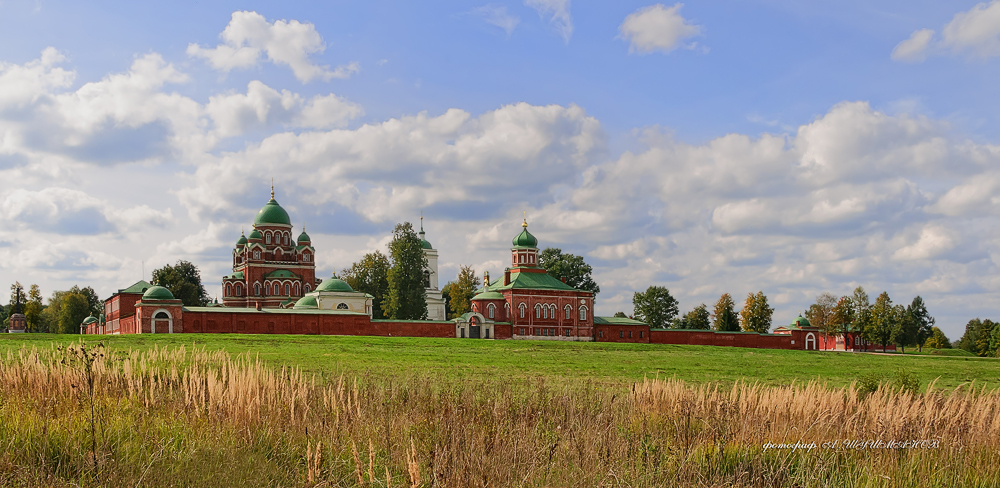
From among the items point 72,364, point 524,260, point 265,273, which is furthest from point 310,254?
point 72,364

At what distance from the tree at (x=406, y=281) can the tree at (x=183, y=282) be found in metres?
22.1

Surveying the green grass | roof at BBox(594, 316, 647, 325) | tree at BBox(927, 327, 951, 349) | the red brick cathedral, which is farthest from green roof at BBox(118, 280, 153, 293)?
tree at BBox(927, 327, 951, 349)

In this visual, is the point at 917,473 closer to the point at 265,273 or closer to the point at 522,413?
the point at 522,413

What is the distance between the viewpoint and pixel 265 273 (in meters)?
66.8

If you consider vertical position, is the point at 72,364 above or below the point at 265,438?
above

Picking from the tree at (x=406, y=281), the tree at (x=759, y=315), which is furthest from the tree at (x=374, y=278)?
the tree at (x=759, y=315)

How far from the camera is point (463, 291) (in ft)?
283

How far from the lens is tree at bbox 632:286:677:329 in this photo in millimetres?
78188

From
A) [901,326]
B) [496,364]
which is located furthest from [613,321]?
[496,364]

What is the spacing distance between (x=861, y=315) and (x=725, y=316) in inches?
438

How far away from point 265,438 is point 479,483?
3.10 metres

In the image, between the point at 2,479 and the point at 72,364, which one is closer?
the point at 2,479

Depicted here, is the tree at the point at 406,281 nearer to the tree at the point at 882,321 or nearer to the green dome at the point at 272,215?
the green dome at the point at 272,215

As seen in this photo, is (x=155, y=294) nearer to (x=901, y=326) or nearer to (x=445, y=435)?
(x=445, y=435)
